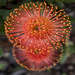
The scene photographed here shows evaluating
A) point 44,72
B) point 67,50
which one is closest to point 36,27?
point 67,50

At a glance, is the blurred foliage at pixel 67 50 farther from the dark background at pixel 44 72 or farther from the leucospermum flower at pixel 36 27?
the leucospermum flower at pixel 36 27

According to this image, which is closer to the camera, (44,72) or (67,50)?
(67,50)

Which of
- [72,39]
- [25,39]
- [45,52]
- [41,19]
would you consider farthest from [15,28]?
[72,39]

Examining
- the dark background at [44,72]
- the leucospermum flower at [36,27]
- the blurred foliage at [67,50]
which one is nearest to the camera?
the leucospermum flower at [36,27]

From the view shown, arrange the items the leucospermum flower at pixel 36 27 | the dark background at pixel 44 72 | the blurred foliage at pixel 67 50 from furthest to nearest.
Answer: the blurred foliage at pixel 67 50 < the dark background at pixel 44 72 < the leucospermum flower at pixel 36 27

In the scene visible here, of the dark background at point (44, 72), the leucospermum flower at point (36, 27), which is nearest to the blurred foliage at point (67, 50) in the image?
the dark background at point (44, 72)

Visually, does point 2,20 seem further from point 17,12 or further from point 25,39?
point 25,39

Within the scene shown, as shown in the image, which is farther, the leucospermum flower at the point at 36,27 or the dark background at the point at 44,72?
the dark background at the point at 44,72

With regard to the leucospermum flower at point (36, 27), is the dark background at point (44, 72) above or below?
below

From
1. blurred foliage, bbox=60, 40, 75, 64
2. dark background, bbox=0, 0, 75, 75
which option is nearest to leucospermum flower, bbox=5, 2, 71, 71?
dark background, bbox=0, 0, 75, 75

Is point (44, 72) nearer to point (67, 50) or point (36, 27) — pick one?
point (67, 50)

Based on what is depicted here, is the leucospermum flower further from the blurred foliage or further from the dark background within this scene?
the blurred foliage
